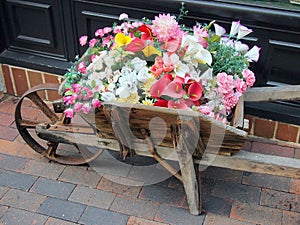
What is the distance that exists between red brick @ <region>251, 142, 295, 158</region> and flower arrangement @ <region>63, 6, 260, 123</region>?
2.27 feet

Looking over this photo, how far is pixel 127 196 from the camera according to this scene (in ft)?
8.57

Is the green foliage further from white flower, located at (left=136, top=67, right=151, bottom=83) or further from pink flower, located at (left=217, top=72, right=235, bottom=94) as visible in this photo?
white flower, located at (left=136, top=67, right=151, bottom=83)

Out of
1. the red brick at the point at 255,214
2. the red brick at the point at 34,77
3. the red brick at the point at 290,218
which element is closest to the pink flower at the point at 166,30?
the red brick at the point at 255,214

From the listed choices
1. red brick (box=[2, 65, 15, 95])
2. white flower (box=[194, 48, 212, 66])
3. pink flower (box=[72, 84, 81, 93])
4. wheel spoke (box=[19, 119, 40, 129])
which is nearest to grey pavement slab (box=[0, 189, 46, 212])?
wheel spoke (box=[19, 119, 40, 129])

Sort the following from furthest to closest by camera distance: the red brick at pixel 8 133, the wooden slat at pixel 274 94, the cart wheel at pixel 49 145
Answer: the red brick at pixel 8 133 → the cart wheel at pixel 49 145 → the wooden slat at pixel 274 94

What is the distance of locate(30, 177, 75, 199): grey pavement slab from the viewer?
104 inches

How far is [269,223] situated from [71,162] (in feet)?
4.06

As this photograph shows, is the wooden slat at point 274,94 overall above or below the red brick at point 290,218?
above

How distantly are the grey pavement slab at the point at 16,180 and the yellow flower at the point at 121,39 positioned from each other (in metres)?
1.04

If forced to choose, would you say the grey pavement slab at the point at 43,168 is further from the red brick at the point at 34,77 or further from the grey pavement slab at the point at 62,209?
the red brick at the point at 34,77

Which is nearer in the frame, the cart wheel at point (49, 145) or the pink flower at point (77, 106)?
the pink flower at point (77, 106)

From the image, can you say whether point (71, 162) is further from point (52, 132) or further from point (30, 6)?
point (30, 6)

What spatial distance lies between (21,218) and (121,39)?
3.71ft

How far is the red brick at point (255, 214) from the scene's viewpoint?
245 centimetres
